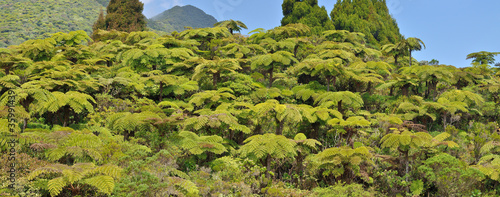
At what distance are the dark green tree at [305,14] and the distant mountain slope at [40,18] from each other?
36705 millimetres

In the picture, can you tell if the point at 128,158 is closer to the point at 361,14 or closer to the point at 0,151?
the point at 0,151

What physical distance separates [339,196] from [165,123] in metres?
4.94

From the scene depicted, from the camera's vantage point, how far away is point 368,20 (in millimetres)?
35281

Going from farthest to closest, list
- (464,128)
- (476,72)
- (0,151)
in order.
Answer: (476,72) < (464,128) < (0,151)

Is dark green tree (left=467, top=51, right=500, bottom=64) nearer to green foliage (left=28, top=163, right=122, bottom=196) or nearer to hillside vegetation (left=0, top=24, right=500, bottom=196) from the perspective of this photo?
hillside vegetation (left=0, top=24, right=500, bottom=196)

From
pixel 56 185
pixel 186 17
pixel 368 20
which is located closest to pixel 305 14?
pixel 368 20

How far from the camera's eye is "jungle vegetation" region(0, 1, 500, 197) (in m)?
7.02

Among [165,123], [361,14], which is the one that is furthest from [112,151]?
[361,14]

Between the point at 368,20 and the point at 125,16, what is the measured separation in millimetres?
25493

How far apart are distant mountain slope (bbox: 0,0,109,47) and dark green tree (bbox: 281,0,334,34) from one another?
1445 inches

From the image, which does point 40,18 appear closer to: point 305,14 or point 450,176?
point 305,14

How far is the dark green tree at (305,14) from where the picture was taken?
1246 inches

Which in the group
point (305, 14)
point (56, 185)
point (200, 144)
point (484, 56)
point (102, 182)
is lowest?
point (56, 185)

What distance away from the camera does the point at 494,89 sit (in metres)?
14.0
